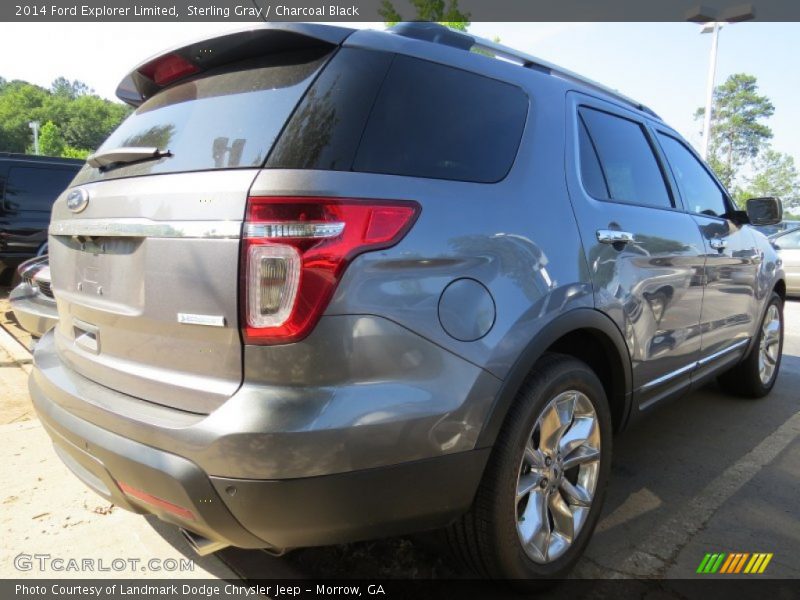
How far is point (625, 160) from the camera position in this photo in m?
2.73

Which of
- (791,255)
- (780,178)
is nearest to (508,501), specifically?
(791,255)

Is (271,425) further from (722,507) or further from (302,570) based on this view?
(722,507)

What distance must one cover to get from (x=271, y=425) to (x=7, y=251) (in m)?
7.94

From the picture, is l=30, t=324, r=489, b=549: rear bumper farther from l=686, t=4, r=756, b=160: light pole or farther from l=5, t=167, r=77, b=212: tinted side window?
l=686, t=4, r=756, b=160: light pole

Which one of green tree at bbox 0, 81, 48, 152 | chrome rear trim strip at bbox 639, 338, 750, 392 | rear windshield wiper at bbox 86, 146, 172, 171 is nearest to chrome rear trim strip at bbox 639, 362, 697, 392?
chrome rear trim strip at bbox 639, 338, 750, 392

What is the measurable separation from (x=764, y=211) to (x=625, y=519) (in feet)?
8.93

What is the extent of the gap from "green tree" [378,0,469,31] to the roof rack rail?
783cm

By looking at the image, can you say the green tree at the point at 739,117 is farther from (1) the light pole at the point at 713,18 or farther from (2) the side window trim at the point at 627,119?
(2) the side window trim at the point at 627,119

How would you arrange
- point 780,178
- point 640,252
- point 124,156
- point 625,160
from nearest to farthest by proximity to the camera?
1. point 124,156
2. point 640,252
3. point 625,160
4. point 780,178

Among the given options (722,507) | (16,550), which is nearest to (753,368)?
(722,507)

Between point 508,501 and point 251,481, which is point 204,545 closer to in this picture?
point 251,481

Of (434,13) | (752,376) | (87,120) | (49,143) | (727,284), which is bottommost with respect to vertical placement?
(752,376)

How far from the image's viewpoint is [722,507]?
8.93ft

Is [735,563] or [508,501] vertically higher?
[508,501]
